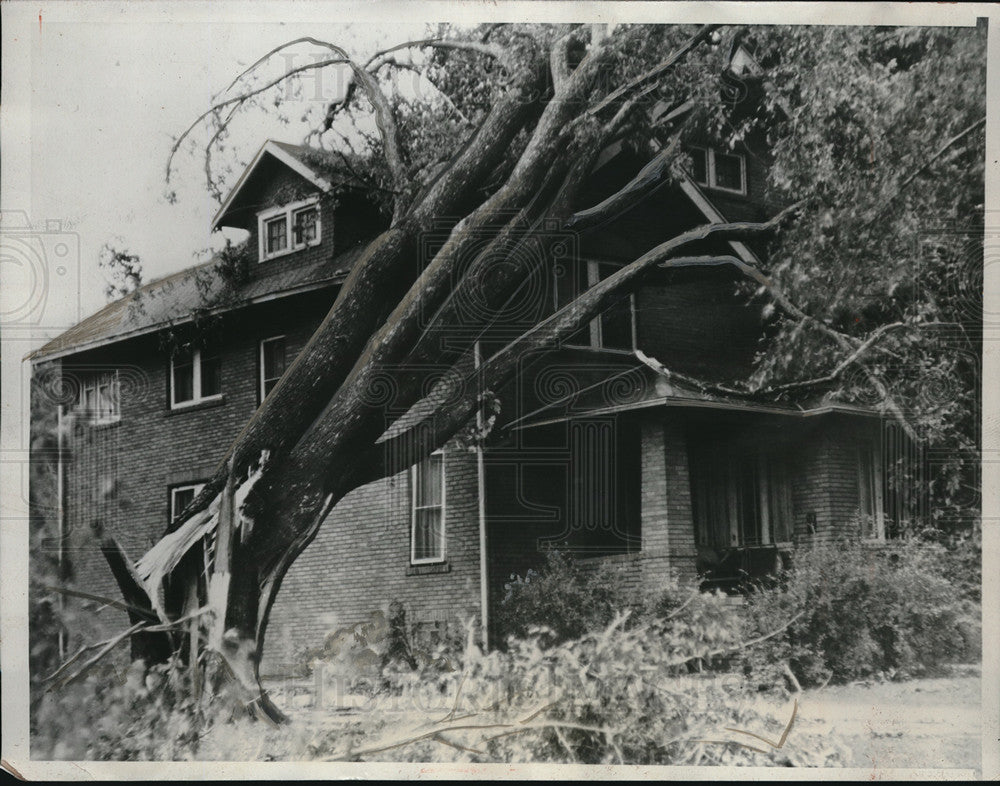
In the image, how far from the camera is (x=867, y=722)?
8.56 meters

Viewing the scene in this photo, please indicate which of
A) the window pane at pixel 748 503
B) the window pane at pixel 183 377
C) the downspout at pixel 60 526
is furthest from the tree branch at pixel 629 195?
the downspout at pixel 60 526

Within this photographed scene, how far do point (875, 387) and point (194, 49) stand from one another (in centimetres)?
592

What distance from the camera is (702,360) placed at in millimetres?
9016

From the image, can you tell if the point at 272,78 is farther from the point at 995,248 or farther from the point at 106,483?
the point at 995,248

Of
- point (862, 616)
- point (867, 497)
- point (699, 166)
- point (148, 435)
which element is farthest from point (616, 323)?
point (148, 435)

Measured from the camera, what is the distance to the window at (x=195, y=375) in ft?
30.1

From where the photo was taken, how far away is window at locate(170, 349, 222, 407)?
919cm

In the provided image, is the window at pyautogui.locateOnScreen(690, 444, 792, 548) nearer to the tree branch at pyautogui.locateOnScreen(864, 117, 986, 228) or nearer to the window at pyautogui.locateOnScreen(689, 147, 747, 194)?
the window at pyautogui.locateOnScreen(689, 147, 747, 194)

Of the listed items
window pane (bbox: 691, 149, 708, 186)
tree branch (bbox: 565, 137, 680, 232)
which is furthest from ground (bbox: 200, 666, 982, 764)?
window pane (bbox: 691, 149, 708, 186)

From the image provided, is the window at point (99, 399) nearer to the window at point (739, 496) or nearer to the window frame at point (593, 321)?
the window frame at point (593, 321)

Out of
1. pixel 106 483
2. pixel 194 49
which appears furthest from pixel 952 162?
pixel 106 483

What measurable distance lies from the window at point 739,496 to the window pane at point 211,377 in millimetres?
3859

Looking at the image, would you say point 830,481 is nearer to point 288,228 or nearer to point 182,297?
point 288,228

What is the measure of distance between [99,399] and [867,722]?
6469mm
